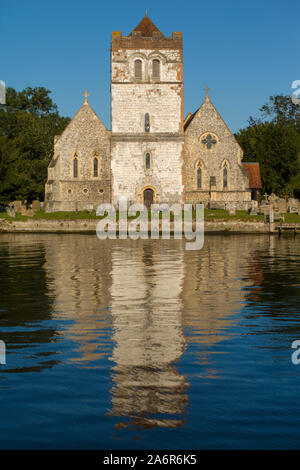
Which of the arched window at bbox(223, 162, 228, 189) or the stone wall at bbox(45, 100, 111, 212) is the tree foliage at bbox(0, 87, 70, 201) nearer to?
the stone wall at bbox(45, 100, 111, 212)

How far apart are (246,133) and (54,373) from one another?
284 feet

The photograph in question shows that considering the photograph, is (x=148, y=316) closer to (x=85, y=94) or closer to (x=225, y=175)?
(x=225, y=175)

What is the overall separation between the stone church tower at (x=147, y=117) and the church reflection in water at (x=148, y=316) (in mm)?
31431

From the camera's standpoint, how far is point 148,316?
1555cm

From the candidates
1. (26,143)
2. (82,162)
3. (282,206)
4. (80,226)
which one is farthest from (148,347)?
(26,143)

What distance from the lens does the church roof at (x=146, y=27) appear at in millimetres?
64375

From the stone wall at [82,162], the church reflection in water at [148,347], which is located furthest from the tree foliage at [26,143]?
the church reflection in water at [148,347]

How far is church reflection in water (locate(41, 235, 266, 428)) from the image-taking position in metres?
9.27

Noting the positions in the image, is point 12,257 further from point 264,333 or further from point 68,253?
point 264,333

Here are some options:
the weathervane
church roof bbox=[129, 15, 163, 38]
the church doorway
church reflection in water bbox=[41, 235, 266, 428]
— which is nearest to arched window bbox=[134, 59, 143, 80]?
church roof bbox=[129, 15, 163, 38]

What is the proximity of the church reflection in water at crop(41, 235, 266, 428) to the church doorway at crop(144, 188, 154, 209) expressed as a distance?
103 feet

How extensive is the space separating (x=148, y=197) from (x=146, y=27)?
58.2 feet

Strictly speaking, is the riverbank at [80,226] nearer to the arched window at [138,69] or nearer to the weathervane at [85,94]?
the weathervane at [85,94]

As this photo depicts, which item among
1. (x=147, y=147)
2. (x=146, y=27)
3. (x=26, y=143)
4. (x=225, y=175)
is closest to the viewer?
(x=147, y=147)
